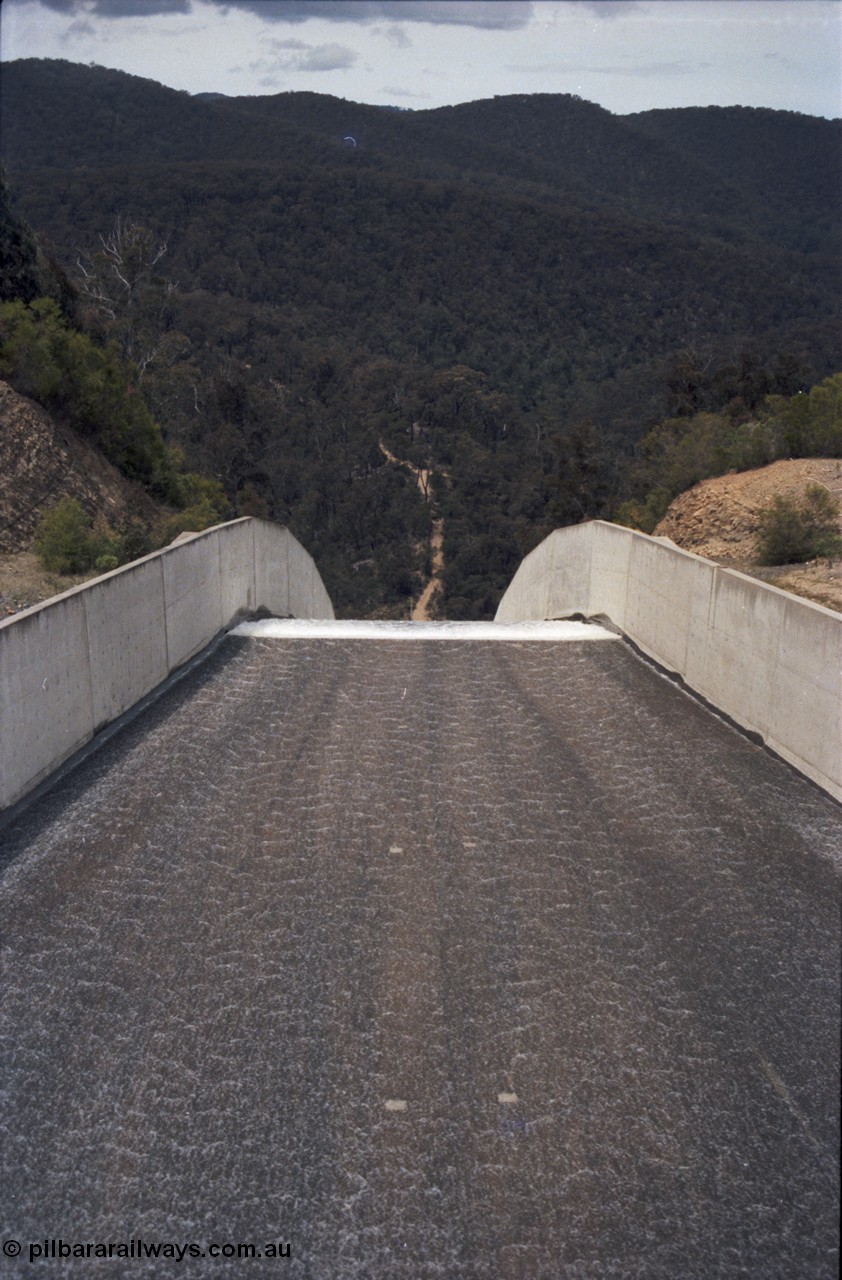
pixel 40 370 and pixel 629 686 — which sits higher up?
pixel 40 370

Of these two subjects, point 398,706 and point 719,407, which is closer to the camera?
point 398,706

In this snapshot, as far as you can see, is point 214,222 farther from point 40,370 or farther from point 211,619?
point 211,619

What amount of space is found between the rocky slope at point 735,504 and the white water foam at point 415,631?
2.54m

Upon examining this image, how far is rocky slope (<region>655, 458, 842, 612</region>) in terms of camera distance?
56.1ft

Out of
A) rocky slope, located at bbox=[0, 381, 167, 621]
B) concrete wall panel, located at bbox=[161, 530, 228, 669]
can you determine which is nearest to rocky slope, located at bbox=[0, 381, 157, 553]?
rocky slope, located at bbox=[0, 381, 167, 621]

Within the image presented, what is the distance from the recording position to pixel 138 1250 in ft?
12.6

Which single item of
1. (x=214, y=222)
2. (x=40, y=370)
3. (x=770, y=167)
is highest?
(x=770, y=167)

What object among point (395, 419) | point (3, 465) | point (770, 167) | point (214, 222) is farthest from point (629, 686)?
point (770, 167)

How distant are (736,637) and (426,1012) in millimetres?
5459

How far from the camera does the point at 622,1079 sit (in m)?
4.64

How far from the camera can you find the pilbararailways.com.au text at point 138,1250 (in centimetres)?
382

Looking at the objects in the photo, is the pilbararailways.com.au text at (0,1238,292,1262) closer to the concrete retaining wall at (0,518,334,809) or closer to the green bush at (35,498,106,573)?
the concrete retaining wall at (0,518,334,809)

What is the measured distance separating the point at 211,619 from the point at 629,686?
16.1ft

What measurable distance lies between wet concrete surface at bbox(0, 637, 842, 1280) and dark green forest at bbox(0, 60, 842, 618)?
14863 mm
